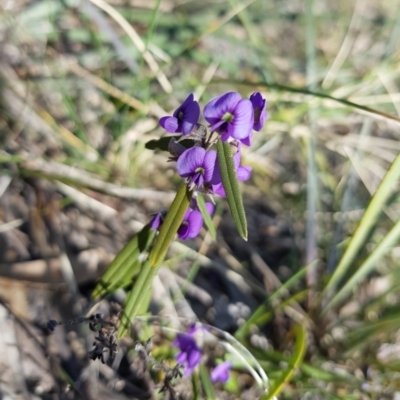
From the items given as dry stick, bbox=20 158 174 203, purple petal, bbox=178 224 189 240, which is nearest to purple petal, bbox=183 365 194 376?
purple petal, bbox=178 224 189 240

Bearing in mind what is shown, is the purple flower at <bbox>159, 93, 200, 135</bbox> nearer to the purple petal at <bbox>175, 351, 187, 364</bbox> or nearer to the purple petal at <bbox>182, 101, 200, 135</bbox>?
the purple petal at <bbox>182, 101, 200, 135</bbox>

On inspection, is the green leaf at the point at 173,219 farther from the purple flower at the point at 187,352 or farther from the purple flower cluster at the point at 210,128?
the purple flower at the point at 187,352

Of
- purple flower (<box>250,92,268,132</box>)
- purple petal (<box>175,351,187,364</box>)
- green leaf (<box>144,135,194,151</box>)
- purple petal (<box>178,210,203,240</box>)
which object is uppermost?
purple flower (<box>250,92,268,132</box>)

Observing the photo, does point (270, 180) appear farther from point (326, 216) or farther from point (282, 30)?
point (282, 30)

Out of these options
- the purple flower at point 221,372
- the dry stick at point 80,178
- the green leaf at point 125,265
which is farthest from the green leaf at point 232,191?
the dry stick at point 80,178

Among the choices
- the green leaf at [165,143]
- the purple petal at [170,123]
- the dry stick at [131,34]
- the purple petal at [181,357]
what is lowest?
the purple petal at [181,357]

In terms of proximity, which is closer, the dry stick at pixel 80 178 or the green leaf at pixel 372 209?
the green leaf at pixel 372 209

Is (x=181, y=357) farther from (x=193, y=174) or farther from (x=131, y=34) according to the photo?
(x=131, y=34)

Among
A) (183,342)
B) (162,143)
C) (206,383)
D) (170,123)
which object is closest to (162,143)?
(162,143)
